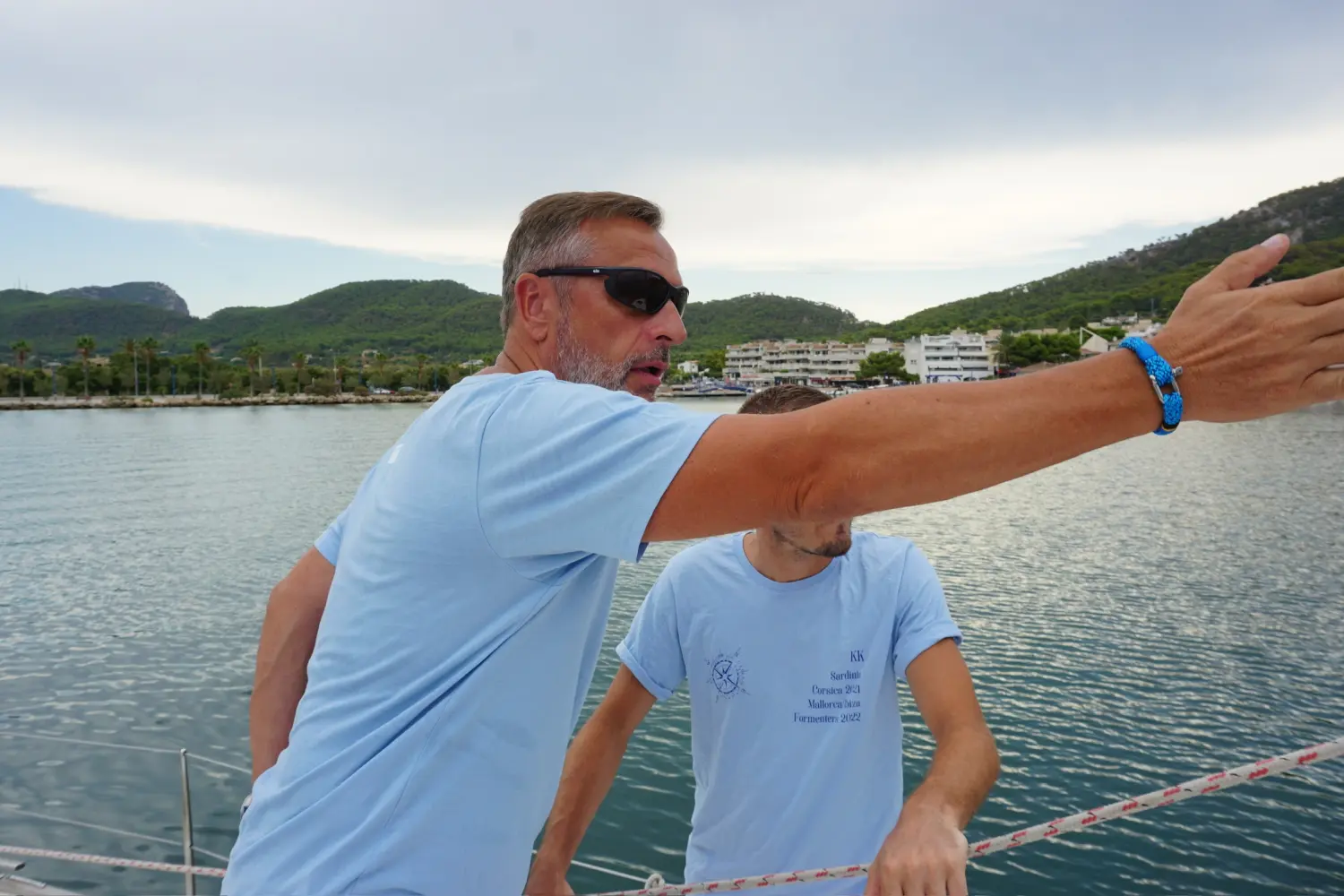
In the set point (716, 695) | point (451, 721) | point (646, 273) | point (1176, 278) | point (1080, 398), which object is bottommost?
point (716, 695)

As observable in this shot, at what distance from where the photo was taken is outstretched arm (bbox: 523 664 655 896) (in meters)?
2.26

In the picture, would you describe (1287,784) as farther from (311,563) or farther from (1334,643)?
(311,563)

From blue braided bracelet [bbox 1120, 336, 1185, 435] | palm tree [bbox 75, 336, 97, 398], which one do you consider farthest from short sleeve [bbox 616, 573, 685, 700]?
palm tree [bbox 75, 336, 97, 398]

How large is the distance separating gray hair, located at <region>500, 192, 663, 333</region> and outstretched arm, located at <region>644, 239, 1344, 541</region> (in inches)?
30.4

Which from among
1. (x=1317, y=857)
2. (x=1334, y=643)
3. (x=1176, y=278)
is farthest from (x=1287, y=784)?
(x=1176, y=278)

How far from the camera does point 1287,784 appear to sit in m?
9.16

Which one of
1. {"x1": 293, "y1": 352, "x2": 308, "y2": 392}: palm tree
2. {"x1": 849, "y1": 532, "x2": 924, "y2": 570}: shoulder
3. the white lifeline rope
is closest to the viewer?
the white lifeline rope

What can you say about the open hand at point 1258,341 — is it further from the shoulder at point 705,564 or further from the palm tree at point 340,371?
the palm tree at point 340,371

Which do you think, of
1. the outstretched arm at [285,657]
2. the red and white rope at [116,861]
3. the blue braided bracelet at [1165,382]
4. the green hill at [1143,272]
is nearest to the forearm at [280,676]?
the outstretched arm at [285,657]

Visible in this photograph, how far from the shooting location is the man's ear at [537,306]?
5.79 feet

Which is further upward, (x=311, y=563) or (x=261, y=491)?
(x=311, y=563)

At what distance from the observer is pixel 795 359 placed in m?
175

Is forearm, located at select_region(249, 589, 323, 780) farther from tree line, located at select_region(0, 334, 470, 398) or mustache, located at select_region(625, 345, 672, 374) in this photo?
tree line, located at select_region(0, 334, 470, 398)

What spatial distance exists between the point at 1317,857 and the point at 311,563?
31.2 ft
